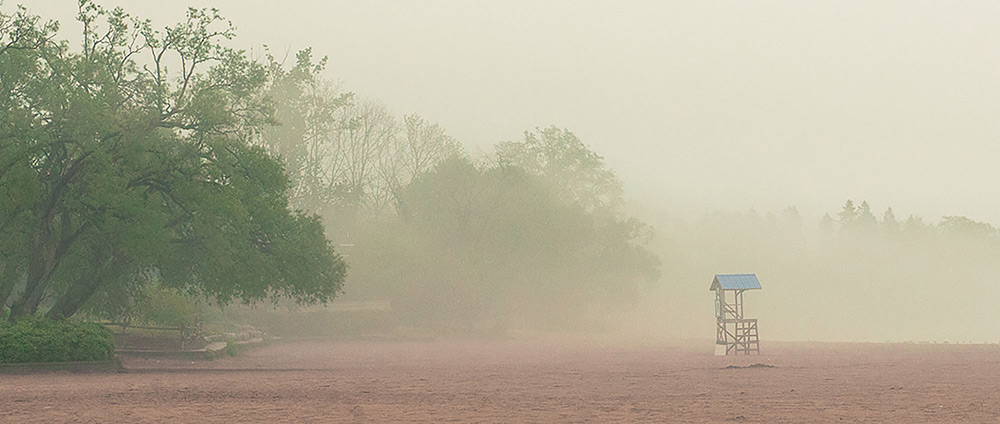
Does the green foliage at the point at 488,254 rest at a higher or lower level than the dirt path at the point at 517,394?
higher

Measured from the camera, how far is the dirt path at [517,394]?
584 inches

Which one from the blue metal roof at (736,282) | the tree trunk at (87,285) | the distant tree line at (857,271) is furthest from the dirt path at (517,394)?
the distant tree line at (857,271)

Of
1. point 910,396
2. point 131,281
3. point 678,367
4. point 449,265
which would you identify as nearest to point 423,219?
point 449,265

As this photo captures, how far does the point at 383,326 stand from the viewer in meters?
61.6

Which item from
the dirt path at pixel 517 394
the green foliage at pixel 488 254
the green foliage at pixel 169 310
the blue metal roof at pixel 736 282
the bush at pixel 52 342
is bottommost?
the dirt path at pixel 517 394

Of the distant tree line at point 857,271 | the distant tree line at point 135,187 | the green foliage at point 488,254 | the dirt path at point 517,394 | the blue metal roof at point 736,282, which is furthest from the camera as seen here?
the distant tree line at point 857,271

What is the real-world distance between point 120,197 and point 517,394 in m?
16.4

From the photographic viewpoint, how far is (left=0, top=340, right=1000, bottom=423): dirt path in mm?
14836

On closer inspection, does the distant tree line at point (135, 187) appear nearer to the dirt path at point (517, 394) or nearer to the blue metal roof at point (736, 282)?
the dirt path at point (517, 394)

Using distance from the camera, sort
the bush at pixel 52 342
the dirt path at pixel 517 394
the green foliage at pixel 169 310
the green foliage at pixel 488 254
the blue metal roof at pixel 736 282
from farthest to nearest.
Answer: the green foliage at pixel 488 254, the blue metal roof at pixel 736 282, the green foliage at pixel 169 310, the bush at pixel 52 342, the dirt path at pixel 517 394

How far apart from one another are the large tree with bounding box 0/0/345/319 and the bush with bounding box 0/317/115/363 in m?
4.21

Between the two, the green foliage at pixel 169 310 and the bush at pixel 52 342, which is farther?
the green foliage at pixel 169 310

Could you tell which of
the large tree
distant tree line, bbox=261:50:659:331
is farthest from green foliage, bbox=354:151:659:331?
the large tree

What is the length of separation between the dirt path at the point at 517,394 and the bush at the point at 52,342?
1.35 meters
